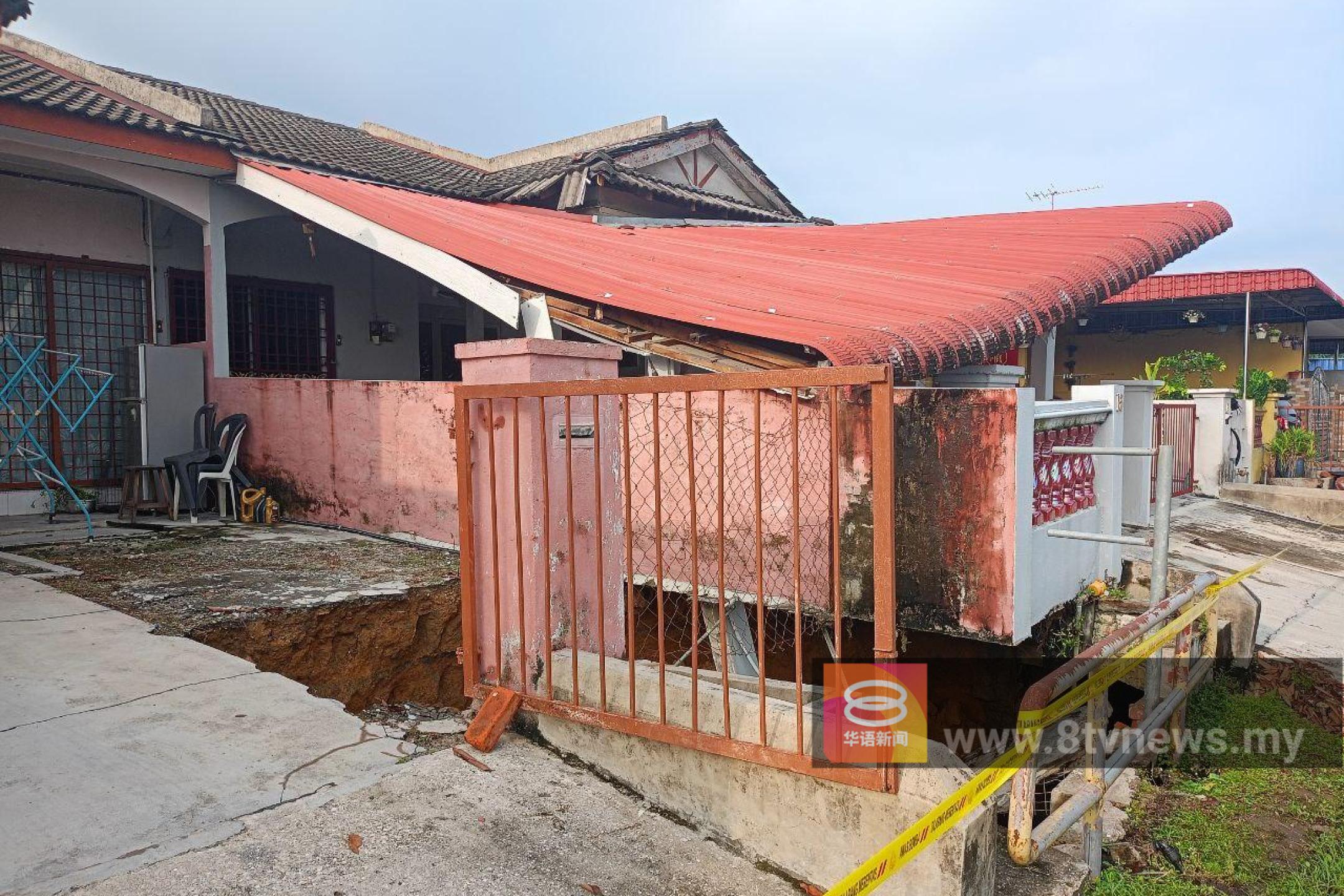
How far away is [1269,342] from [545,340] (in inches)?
758

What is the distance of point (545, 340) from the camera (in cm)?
395

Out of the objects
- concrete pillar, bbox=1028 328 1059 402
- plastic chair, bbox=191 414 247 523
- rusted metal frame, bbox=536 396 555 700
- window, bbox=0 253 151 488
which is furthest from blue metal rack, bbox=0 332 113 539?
concrete pillar, bbox=1028 328 1059 402

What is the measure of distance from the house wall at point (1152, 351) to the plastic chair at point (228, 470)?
1650cm

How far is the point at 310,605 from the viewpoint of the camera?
205 inches

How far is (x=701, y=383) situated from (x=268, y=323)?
9.30 metres

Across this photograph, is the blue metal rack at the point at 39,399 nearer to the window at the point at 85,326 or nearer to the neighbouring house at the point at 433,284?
the window at the point at 85,326

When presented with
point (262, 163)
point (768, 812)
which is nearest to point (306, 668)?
point (768, 812)

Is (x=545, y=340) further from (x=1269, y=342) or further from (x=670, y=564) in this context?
(x=1269, y=342)

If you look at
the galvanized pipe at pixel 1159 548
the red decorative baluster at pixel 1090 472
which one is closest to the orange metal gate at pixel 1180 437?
the red decorative baluster at pixel 1090 472

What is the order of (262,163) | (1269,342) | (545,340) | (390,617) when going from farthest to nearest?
A: (1269,342)
(262,163)
(390,617)
(545,340)

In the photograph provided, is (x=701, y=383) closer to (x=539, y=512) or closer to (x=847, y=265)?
(x=539, y=512)

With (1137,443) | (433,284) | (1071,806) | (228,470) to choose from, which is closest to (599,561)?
(1071,806)

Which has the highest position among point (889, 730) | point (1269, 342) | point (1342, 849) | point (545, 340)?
point (1269, 342)

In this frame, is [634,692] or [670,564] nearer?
[634,692]
